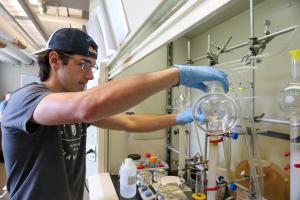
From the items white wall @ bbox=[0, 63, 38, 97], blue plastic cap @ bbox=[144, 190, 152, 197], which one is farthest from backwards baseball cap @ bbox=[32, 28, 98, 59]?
white wall @ bbox=[0, 63, 38, 97]

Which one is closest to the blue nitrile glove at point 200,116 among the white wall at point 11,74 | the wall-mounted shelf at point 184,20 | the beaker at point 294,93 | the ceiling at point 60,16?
the wall-mounted shelf at point 184,20

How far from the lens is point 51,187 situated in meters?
0.96

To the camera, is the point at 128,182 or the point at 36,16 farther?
the point at 36,16

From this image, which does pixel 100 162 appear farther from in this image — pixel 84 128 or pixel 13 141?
pixel 13 141

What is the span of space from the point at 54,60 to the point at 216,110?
0.78 m

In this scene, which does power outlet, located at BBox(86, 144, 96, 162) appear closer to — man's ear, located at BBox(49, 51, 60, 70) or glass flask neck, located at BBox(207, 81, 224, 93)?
man's ear, located at BBox(49, 51, 60, 70)

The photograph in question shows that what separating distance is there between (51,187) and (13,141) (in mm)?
260

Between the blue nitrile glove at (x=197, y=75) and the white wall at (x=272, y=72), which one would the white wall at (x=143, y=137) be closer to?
the white wall at (x=272, y=72)

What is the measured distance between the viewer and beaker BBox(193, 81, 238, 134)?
0.73 m

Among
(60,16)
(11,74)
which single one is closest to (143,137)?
(60,16)

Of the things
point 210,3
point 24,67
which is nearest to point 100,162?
point 210,3

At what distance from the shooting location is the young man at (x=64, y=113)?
0.62 m

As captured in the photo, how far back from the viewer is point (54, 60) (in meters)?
1.03

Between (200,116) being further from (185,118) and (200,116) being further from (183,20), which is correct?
(185,118)
